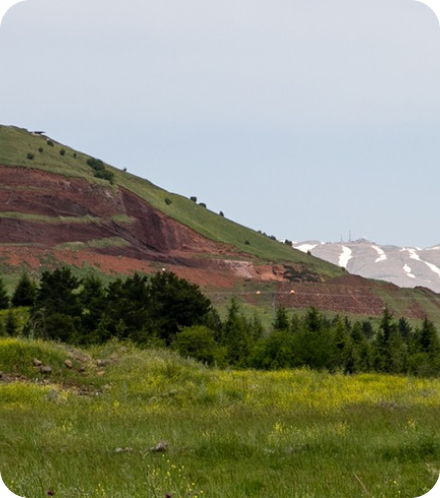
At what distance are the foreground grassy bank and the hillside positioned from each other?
74.0 metres

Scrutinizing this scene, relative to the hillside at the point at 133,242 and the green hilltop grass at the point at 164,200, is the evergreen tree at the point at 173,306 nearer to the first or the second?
the hillside at the point at 133,242

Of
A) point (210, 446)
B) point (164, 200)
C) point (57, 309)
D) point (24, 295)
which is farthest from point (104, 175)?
point (210, 446)

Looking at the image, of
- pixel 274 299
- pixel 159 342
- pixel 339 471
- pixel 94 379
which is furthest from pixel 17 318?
pixel 274 299

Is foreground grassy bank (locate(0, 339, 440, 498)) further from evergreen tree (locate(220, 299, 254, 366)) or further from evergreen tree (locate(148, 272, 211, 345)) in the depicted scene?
evergreen tree (locate(148, 272, 211, 345))

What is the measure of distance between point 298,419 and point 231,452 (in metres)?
2.20

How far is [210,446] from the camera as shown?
9266 millimetres

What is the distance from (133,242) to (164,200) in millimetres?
32979

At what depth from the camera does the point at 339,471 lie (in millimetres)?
7707

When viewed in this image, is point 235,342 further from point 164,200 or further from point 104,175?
point 164,200

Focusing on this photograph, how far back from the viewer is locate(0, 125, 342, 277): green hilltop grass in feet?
428

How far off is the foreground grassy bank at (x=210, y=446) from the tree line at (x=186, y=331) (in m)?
17.8

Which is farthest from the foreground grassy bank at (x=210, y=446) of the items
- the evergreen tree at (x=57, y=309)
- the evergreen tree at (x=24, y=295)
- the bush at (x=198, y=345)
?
the evergreen tree at (x=24, y=295)

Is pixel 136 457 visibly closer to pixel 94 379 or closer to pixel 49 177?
pixel 94 379

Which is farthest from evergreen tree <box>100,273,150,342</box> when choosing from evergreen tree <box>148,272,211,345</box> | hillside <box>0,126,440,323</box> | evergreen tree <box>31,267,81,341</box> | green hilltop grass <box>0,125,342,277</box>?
green hilltop grass <box>0,125,342,277</box>
